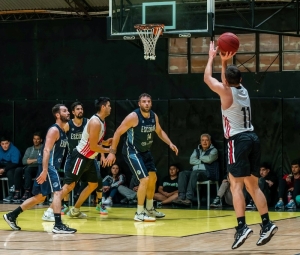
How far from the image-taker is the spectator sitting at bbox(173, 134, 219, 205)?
15.6m

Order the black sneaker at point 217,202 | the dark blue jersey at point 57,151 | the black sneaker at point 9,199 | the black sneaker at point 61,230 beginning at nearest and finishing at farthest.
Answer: the black sneaker at point 61,230, the dark blue jersey at point 57,151, the black sneaker at point 217,202, the black sneaker at point 9,199

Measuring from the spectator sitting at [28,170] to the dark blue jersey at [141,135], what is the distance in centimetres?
520

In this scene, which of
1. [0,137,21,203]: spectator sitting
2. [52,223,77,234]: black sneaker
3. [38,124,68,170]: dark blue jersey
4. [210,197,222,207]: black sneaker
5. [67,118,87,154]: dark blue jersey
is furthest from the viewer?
[0,137,21,203]: spectator sitting

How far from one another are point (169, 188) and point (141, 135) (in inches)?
165

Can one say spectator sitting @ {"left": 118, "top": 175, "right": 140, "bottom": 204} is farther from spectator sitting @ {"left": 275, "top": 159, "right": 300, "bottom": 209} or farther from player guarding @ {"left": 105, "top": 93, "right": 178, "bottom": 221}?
player guarding @ {"left": 105, "top": 93, "right": 178, "bottom": 221}

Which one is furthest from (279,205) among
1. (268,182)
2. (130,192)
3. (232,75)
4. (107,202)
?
(232,75)

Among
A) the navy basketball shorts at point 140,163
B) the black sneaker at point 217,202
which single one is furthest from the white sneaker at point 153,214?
the black sneaker at point 217,202

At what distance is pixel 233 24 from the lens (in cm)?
1656

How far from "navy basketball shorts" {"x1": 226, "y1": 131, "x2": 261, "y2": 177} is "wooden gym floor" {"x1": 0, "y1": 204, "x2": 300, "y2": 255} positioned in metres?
0.94

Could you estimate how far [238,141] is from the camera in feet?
27.2

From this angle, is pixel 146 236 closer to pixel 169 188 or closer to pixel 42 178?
pixel 42 178

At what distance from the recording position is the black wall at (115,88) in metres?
16.1

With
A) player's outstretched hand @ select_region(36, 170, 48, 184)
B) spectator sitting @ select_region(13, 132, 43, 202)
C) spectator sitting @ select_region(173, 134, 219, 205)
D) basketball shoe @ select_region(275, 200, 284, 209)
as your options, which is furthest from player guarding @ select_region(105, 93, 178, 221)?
spectator sitting @ select_region(13, 132, 43, 202)

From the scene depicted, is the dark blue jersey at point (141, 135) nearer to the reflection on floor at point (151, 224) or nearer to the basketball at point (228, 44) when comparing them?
the reflection on floor at point (151, 224)
